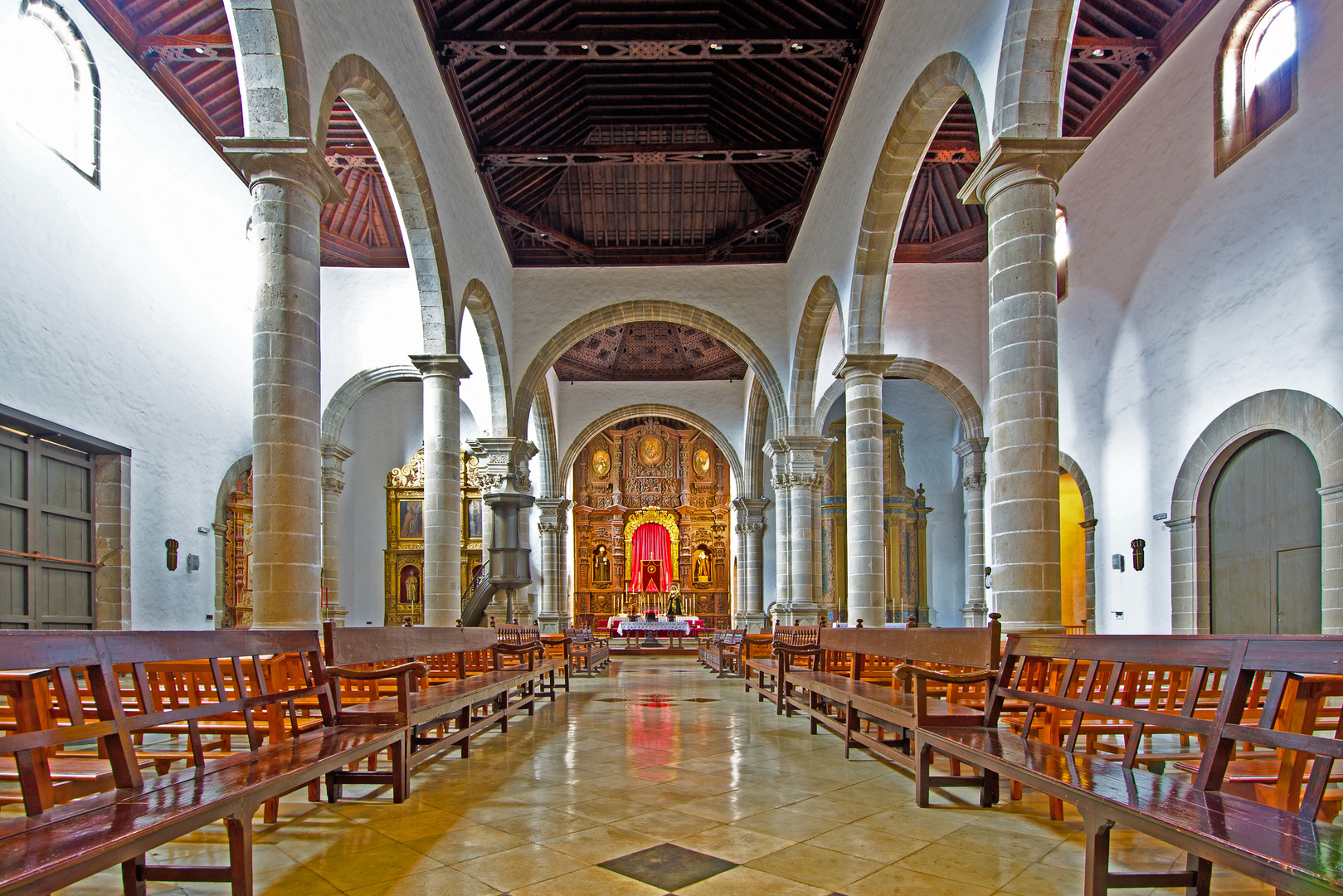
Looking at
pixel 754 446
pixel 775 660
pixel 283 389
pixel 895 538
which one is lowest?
pixel 775 660

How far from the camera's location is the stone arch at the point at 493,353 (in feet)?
45.7

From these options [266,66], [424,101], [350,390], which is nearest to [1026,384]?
[266,66]

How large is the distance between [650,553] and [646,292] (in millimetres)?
12059

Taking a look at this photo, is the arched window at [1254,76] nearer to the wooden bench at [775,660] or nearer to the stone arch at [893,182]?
the stone arch at [893,182]

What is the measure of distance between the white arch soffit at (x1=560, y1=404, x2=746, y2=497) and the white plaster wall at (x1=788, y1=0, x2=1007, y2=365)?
324 inches

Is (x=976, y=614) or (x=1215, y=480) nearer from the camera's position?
(x=1215, y=480)

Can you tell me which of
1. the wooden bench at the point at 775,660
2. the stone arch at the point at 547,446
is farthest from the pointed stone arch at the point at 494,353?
the wooden bench at the point at 775,660

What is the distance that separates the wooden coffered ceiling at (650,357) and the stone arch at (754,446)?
123 centimetres

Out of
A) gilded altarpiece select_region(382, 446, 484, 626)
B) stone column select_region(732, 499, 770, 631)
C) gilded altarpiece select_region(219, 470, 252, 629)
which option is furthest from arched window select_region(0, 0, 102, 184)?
stone column select_region(732, 499, 770, 631)

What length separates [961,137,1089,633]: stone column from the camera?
6113mm

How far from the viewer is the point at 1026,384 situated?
245 inches

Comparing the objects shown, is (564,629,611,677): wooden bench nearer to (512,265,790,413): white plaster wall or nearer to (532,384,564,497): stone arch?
(512,265,790,413): white plaster wall

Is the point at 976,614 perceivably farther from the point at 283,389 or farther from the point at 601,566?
the point at 601,566

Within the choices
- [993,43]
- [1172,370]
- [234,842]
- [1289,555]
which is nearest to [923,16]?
[993,43]
